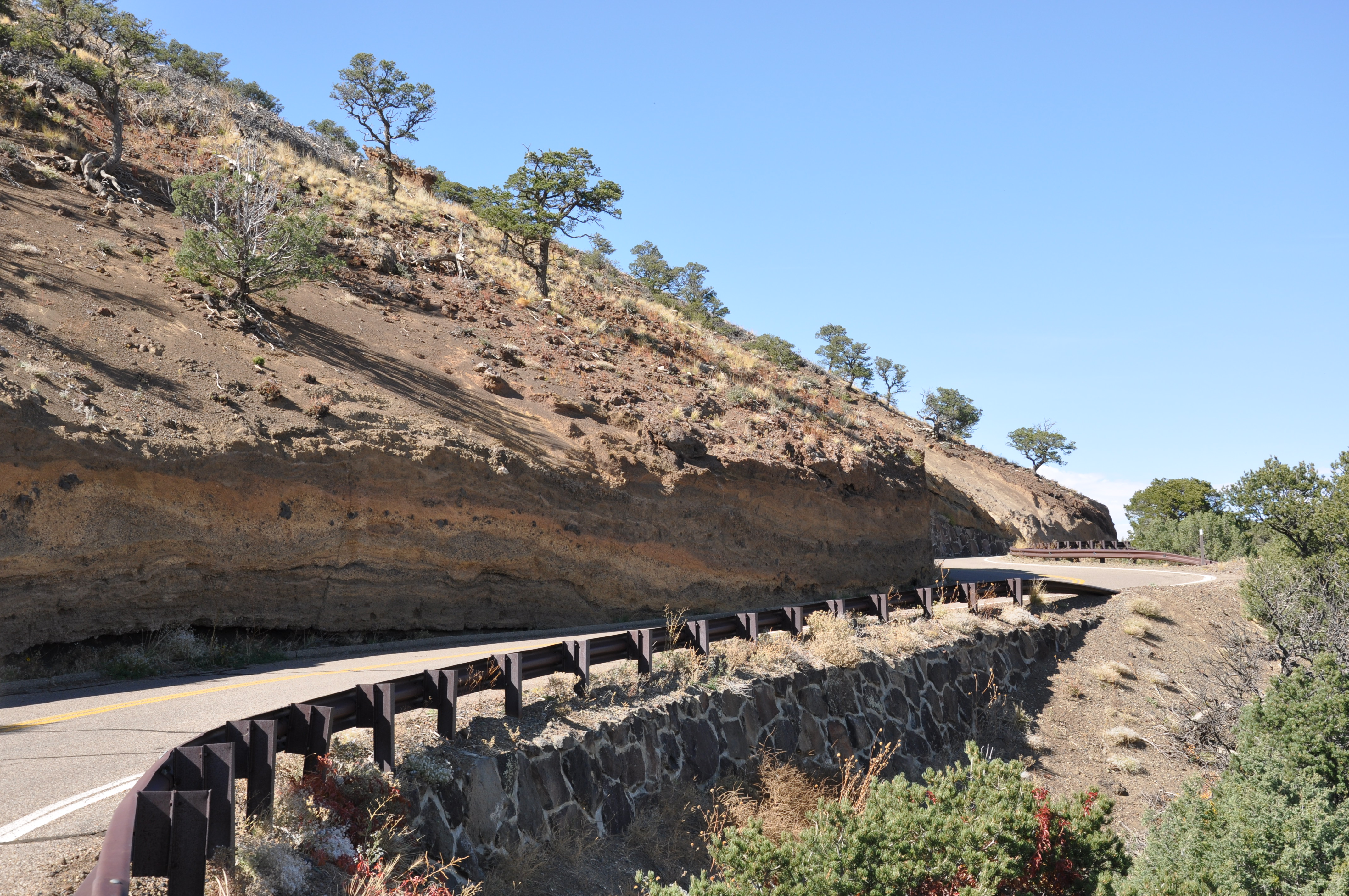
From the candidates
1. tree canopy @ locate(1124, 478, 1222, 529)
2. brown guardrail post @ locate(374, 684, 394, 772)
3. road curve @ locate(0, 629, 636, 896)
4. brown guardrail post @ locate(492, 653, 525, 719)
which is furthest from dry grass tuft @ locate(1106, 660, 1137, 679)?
tree canopy @ locate(1124, 478, 1222, 529)

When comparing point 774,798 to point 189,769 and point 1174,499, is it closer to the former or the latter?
point 189,769

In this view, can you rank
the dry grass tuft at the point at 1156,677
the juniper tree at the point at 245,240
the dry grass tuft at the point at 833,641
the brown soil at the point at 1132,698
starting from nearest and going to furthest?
the dry grass tuft at the point at 833,641
the brown soil at the point at 1132,698
the juniper tree at the point at 245,240
the dry grass tuft at the point at 1156,677

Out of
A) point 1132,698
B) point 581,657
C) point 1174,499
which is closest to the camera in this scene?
point 581,657

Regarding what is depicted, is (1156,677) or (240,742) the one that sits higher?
(240,742)

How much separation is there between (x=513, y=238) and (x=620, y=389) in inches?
625

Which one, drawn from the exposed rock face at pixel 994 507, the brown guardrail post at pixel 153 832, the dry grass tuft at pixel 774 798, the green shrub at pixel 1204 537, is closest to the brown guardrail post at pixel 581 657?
the dry grass tuft at pixel 774 798

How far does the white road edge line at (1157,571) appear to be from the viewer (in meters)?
27.5

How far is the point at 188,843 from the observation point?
4945 millimetres

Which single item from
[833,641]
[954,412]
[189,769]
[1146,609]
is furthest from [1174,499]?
[189,769]

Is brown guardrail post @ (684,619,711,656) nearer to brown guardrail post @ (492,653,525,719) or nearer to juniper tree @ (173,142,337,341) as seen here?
brown guardrail post @ (492,653,525,719)

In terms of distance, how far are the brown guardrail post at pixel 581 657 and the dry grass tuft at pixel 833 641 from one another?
5525mm

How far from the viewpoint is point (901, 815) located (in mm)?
6988

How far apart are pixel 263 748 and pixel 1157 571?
114ft

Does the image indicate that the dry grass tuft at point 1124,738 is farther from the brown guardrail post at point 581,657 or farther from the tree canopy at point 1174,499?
the tree canopy at point 1174,499
